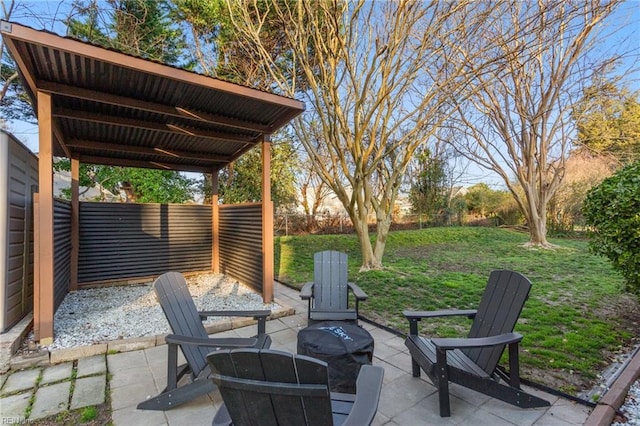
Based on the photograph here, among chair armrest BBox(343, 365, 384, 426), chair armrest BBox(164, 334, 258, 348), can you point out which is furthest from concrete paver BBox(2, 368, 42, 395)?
chair armrest BBox(343, 365, 384, 426)

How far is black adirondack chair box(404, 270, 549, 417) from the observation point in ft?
6.15

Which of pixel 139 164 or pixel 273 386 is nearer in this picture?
pixel 273 386

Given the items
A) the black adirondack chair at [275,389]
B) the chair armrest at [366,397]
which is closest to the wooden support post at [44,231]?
the black adirondack chair at [275,389]

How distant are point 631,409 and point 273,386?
8.12 ft

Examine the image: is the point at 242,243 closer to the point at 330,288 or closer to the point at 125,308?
the point at 125,308

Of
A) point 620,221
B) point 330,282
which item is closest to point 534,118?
point 620,221

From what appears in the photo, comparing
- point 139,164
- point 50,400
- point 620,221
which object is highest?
point 139,164

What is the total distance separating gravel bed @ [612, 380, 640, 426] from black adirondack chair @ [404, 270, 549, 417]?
48cm

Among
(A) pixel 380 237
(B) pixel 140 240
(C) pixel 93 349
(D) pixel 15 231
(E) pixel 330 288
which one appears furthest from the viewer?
(A) pixel 380 237

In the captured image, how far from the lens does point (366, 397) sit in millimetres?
1249

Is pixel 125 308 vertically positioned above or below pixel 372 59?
below

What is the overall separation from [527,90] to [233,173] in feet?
29.7

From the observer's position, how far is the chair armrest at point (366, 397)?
1131mm

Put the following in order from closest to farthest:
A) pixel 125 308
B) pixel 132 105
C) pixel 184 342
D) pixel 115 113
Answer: pixel 184 342, pixel 132 105, pixel 115 113, pixel 125 308
